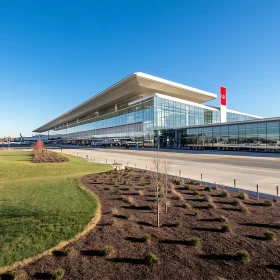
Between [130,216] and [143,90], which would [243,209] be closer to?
[130,216]

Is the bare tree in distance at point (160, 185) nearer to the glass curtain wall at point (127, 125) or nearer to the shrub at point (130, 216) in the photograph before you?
the shrub at point (130, 216)

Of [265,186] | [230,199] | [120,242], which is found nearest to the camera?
[120,242]

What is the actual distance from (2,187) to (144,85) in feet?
173

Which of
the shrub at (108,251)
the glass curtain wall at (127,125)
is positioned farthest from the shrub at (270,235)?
the glass curtain wall at (127,125)

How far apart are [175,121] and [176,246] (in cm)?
5907

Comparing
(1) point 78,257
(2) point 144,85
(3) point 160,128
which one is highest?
(2) point 144,85

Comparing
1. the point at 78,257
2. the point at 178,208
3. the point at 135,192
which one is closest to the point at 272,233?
the point at 178,208

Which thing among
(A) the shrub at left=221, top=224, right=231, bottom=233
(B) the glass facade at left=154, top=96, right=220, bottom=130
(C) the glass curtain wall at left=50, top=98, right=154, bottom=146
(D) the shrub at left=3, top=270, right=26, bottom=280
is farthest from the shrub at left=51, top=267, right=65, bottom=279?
(C) the glass curtain wall at left=50, top=98, right=154, bottom=146

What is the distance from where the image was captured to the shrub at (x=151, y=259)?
4.72 meters

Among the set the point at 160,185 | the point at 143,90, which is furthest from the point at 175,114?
the point at 160,185

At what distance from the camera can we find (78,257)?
5.03 meters

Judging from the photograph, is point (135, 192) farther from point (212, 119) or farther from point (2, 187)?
point (212, 119)

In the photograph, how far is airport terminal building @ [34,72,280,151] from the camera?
43438 millimetres

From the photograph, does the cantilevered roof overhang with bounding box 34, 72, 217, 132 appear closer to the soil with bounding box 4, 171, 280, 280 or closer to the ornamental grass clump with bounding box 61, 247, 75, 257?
the soil with bounding box 4, 171, 280, 280
